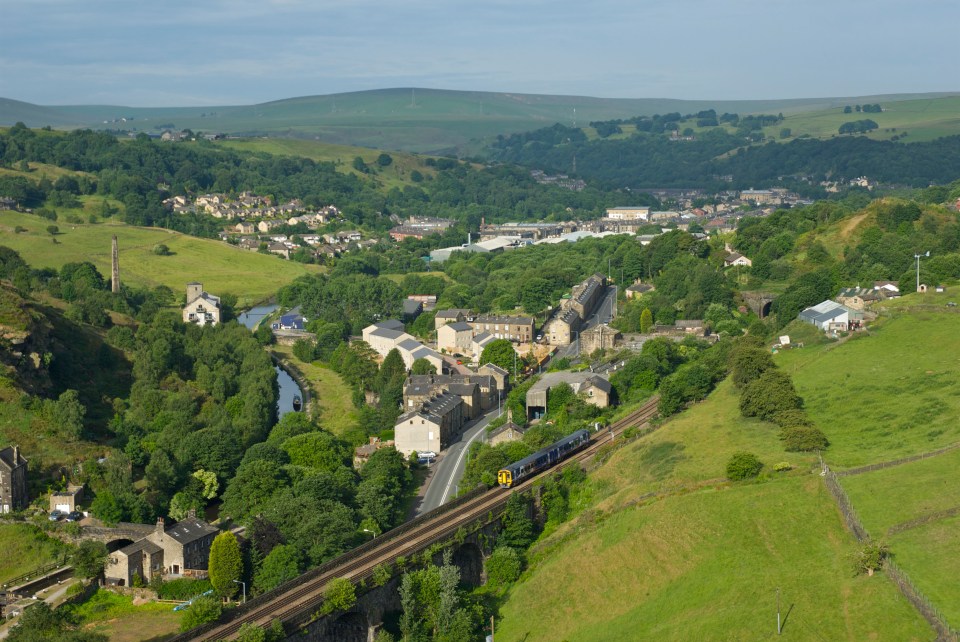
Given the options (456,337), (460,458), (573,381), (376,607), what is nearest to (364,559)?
(376,607)

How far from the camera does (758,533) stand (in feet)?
150

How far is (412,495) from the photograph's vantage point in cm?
6291

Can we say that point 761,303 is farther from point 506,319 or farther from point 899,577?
point 899,577

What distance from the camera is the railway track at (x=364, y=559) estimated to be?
42.6 meters

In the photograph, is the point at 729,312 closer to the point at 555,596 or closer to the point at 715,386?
the point at 715,386

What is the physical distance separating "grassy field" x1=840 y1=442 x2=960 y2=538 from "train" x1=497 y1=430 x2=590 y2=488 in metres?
15.9

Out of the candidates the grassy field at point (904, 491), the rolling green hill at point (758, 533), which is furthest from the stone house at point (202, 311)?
the grassy field at point (904, 491)

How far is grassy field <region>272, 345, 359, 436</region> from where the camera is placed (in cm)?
8062

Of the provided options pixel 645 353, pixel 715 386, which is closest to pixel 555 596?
pixel 715 386

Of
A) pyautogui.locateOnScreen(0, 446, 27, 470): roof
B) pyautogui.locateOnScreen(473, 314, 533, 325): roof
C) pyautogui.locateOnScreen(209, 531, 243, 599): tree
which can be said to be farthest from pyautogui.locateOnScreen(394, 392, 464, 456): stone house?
pyautogui.locateOnScreen(473, 314, 533, 325): roof

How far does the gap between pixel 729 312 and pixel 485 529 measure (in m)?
44.5

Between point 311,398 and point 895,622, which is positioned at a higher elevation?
point 895,622

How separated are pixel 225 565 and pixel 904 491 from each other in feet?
82.8

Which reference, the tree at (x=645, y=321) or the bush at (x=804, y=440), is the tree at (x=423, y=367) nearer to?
the tree at (x=645, y=321)
